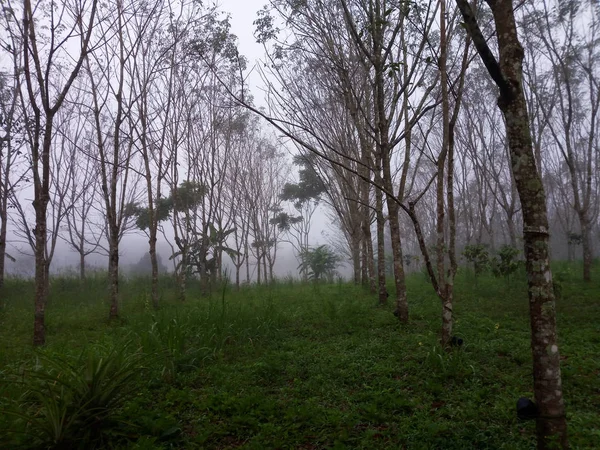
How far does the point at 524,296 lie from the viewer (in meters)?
6.83

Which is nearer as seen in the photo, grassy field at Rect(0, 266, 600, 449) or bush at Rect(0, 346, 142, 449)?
bush at Rect(0, 346, 142, 449)

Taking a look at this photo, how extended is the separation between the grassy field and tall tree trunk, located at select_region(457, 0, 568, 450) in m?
0.47

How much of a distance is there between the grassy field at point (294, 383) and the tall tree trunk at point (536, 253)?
47 cm

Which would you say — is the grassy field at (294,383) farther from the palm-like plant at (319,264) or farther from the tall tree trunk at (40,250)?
the palm-like plant at (319,264)

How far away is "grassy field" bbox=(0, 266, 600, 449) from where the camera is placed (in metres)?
2.56

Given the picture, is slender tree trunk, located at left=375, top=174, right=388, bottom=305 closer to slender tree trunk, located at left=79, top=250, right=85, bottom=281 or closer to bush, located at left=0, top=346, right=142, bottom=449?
bush, located at left=0, top=346, right=142, bottom=449

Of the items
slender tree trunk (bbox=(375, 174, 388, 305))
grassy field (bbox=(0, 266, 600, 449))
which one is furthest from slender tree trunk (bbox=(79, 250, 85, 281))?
slender tree trunk (bbox=(375, 174, 388, 305))

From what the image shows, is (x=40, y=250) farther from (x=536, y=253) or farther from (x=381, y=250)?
(x=536, y=253)

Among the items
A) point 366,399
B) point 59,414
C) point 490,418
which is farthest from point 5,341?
point 490,418

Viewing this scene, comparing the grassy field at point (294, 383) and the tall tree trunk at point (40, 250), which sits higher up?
the tall tree trunk at point (40, 250)

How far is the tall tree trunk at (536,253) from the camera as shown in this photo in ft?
6.91

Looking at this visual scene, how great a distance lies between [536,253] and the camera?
212cm

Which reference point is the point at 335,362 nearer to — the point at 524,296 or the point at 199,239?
the point at 524,296

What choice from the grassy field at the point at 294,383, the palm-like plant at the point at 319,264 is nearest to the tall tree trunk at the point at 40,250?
the grassy field at the point at 294,383
